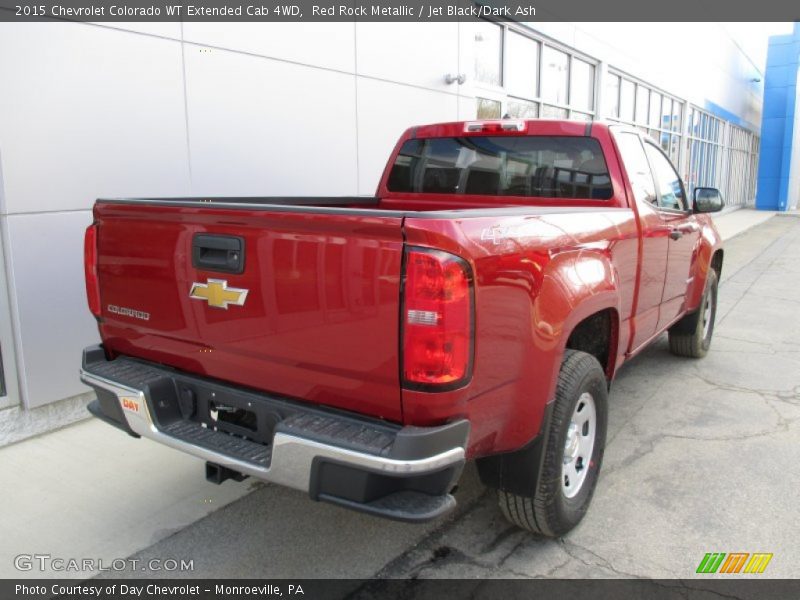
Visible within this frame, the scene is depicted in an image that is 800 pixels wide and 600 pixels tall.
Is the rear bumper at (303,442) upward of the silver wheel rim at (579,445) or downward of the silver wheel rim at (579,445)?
upward

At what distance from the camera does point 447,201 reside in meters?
4.14

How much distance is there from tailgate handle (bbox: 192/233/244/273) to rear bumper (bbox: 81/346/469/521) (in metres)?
0.49

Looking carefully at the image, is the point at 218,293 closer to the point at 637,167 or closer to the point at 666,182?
the point at 637,167

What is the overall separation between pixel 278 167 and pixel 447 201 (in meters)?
2.43

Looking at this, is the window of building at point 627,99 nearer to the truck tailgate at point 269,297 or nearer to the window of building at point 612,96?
the window of building at point 612,96

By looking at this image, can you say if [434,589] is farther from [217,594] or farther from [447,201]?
[447,201]

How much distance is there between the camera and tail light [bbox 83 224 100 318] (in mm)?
2984

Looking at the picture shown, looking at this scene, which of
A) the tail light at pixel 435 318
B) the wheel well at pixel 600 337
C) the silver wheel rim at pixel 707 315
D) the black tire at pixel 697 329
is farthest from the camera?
the silver wheel rim at pixel 707 315

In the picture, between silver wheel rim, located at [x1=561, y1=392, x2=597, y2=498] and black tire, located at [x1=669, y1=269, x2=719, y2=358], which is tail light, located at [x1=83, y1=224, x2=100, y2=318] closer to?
silver wheel rim, located at [x1=561, y1=392, x2=597, y2=498]

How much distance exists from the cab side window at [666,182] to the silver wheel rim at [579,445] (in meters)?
1.74

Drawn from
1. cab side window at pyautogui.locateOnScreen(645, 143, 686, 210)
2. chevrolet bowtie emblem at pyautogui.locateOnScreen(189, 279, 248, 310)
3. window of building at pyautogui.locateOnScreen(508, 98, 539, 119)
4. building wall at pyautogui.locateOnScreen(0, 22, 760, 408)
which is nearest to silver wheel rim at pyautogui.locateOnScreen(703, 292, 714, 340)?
cab side window at pyautogui.locateOnScreen(645, 143, 686, 210)

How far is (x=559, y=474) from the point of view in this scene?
2.80 meters

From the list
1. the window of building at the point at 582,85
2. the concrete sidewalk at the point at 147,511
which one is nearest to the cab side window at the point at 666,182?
the concrete sidewalk at the point at 147,511

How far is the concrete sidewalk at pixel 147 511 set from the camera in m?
2.96
